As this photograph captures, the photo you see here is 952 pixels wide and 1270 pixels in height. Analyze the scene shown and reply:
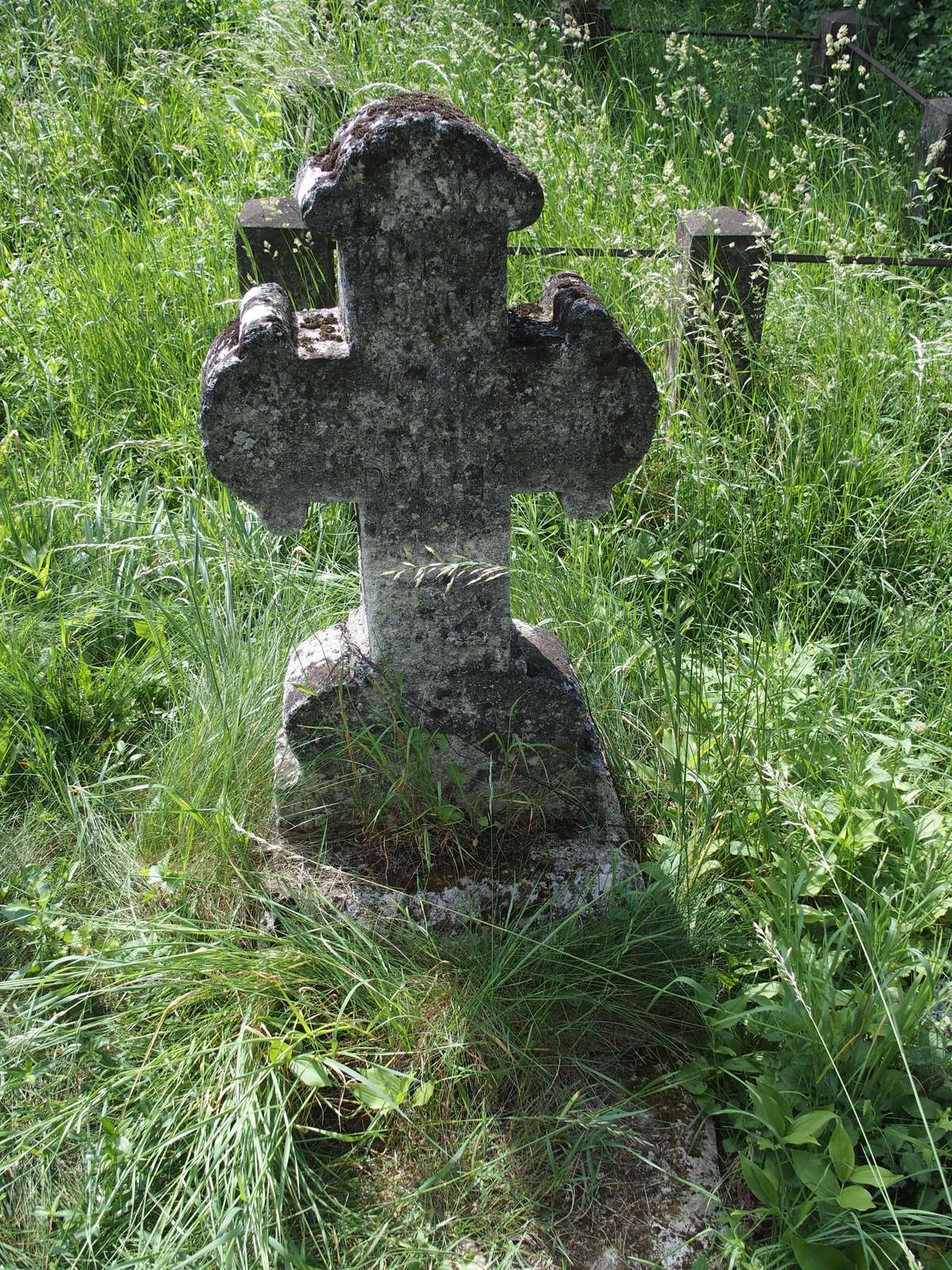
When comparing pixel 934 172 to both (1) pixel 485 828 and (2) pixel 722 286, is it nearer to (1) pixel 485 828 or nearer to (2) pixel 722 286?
(2) pixel 722 286

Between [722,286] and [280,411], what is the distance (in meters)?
2.04

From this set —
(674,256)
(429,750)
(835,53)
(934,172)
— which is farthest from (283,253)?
(835,53)

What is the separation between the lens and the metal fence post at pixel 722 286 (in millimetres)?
3381

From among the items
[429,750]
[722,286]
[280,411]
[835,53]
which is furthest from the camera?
[835,53]

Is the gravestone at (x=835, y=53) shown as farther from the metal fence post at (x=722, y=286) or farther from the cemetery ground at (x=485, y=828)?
the metal fence post at (x=722, y=286)

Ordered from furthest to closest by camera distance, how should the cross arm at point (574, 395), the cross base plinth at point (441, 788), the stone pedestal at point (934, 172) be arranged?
the stone pedestal at point (934, 172) < the cross base plinth at point (441, 788) < the cross arm at point (574, 395)

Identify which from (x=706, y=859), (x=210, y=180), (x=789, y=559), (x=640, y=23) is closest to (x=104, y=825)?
(x=706, y=859)

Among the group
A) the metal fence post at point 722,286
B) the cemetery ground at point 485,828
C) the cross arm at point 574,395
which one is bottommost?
the cemetery ground at point 485,828

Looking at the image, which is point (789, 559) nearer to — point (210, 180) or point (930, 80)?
point (210, 180)

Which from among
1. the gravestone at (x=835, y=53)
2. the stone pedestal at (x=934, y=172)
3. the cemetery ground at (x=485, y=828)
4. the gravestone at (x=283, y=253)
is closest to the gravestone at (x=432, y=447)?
the cemetery ground at (x=485, y=828)

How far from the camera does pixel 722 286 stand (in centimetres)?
348

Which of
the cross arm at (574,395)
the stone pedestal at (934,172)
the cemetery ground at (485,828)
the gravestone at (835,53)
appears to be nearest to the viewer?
the cemetery ground at (485,828)

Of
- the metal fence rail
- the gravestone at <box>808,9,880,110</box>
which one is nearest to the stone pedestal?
the metal fence rail

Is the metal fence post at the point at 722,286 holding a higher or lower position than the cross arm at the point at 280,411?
lower
